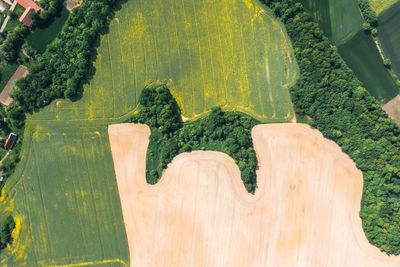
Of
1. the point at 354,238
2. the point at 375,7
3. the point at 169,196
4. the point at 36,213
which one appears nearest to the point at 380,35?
the point at 375,7

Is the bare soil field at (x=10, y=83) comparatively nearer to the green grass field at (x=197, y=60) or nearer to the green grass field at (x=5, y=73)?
the green grass field at (x=5, y=73)

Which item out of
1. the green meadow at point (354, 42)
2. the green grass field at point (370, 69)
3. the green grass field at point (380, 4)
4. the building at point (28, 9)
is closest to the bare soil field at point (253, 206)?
the green grass field at point (370, 69)

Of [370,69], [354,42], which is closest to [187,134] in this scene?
[354,42]

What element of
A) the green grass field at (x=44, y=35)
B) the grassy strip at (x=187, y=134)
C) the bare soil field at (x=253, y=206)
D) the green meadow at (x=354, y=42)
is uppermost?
the green grass field at (x=44, y=35)

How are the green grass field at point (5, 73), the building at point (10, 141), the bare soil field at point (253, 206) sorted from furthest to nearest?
the bare soil field at point (253, 206)
the green grass field at point (5, 73)
the building at point (10, 141)

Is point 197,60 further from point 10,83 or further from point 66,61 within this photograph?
point 10,83

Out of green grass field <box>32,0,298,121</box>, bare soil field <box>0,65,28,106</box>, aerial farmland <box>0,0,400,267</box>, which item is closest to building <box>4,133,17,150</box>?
aerial farmland <box>0,0,400,267</box>

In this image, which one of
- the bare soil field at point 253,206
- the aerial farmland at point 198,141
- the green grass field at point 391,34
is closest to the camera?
the aerial farmland at point 198,141
